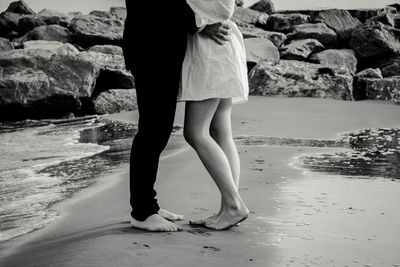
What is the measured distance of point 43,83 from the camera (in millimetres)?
10141

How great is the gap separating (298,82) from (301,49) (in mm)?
4611

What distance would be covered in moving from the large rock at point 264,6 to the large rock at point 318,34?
6.31 metres

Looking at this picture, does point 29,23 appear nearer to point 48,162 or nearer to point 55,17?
point 55,17

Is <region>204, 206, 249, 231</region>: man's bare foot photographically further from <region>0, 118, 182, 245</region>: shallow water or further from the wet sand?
<region>0, 118, 182, 245</region>: shallow water

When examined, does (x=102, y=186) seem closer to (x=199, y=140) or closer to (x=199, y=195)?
(x=199, y=195)

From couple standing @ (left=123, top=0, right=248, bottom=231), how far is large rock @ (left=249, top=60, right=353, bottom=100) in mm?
6903

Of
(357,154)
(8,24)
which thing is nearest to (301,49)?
(357,154)

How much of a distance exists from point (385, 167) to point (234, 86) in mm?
2349

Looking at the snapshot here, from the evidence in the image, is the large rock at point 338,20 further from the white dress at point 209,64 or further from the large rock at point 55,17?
the white dress at point 209,64

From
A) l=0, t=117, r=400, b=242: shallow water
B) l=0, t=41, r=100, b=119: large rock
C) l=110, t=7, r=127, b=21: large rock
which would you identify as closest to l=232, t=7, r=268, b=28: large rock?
l=110, t=7, r=127, b=21: large rock

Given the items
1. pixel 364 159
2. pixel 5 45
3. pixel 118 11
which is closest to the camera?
pixel 364 159

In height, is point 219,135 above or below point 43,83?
above

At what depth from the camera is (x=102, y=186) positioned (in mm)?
4219

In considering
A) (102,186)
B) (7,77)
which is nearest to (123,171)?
(102,186)
